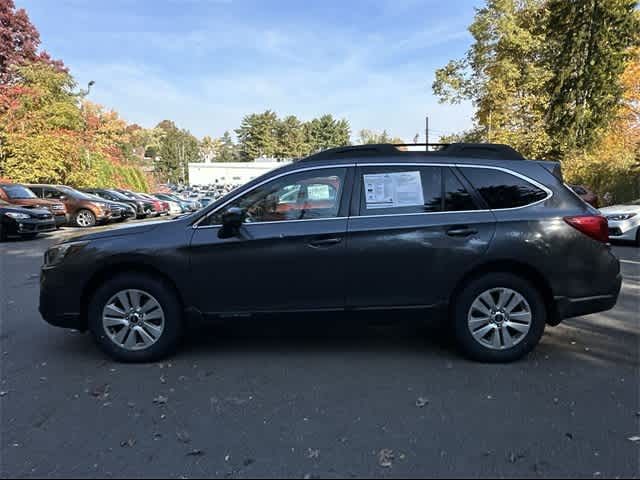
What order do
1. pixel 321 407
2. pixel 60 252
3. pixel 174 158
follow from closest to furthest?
1. pixel 321 407
2. pixel 60 252
3. pixel 174 158

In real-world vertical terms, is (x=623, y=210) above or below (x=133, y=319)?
above

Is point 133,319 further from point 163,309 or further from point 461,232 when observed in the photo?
point 461,232

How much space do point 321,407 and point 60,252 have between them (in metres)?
2.69

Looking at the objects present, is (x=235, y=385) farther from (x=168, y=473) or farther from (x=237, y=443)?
(x=168, y=473)

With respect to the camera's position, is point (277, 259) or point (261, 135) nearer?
point (277, 259)

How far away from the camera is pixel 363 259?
168 inches

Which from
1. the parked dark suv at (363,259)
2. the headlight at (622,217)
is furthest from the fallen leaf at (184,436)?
the headlight at (622,217)

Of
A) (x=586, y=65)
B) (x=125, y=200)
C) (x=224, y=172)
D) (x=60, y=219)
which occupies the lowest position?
(x=60, y=219)

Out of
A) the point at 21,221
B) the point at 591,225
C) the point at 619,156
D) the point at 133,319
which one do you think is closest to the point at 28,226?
the point at 21,221

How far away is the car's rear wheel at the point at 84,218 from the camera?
18188 mm

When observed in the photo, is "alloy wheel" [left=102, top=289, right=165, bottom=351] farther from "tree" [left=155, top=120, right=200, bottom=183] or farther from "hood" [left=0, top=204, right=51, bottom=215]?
"tree" [left=155, top=120, right=200, bottom=183]

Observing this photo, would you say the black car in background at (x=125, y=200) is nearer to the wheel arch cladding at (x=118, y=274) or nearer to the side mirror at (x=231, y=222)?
the wheel arch cladding at (x=118, y=274)

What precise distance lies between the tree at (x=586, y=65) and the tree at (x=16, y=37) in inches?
1376

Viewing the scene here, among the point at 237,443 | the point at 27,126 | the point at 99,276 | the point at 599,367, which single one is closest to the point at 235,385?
the point at 237,443
